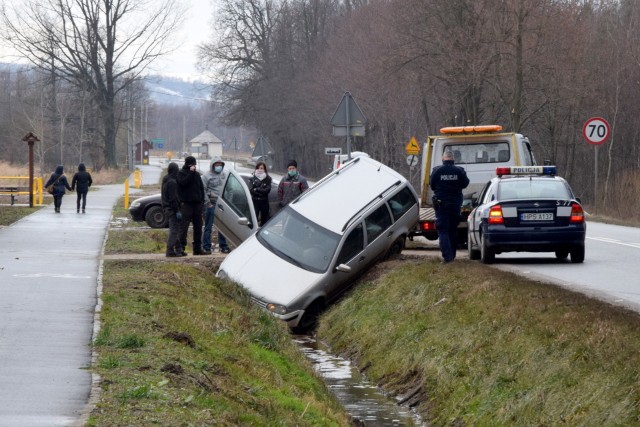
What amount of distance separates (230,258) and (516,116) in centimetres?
2831

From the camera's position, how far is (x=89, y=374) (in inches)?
339

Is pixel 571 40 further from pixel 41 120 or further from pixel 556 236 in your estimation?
pixel 41 120

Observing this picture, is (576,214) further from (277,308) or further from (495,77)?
(495,77)

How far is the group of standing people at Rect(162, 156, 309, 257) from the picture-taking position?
20.5 metres

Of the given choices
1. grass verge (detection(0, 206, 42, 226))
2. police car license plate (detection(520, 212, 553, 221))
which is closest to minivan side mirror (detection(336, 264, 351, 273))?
police car license plate (detection(520, 212, 553, 221))

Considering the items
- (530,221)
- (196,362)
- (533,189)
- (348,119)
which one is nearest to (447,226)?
(530,221)

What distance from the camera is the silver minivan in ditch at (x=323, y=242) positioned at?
16656 millimetres

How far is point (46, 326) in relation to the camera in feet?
37.3

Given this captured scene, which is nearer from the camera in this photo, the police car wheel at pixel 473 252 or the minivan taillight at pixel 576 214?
the minivan taillight at pixel 576 214

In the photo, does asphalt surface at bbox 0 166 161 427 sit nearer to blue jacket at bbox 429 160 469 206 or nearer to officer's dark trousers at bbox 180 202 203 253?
officer's dark trousers at bbox 180 202 203 253

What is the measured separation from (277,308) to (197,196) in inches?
192

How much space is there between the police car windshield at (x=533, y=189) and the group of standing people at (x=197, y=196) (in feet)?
16.1

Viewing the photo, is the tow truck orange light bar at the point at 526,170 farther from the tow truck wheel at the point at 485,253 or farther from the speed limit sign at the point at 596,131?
the speed limit sign at the point at 596,131

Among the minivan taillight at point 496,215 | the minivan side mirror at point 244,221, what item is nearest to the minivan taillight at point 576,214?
the minivan taillight at point 496,215
